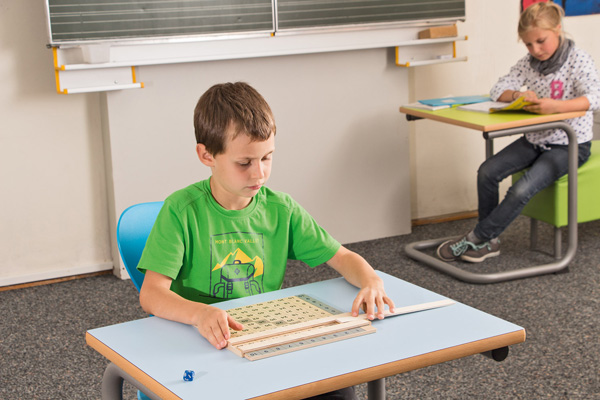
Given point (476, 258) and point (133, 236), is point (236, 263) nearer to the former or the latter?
point (133, 236)

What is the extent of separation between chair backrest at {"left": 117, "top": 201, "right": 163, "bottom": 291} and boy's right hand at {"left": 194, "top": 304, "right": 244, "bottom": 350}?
0.48 meters

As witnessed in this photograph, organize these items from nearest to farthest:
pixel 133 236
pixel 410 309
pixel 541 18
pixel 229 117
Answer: pixel 410 309 < pixel 229 117 < pixel 133 236 < pixel 541 18

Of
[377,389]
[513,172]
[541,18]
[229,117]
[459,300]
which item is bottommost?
[459,300]

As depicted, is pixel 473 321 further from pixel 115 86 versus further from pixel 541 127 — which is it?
pixel 115 86

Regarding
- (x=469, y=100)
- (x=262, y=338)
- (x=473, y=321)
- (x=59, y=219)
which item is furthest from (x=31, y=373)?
(x=469, y=100)

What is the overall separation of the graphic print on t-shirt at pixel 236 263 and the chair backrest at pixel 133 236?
0.26 meters

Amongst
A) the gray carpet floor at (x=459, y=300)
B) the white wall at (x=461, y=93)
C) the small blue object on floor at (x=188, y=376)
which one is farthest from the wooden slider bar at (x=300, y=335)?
the white wall at (x=461, y=93)

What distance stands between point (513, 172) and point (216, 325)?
8.65 feet

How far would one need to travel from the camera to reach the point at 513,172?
144 inches

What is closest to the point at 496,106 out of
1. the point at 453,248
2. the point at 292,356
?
the point at 453,248

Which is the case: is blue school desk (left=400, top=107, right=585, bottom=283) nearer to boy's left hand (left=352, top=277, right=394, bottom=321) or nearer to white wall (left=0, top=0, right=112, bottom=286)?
white wall (left=0, top=0, right=112, bottom=286)

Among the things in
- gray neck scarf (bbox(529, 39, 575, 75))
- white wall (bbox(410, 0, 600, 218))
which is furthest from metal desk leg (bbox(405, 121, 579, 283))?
white wall (bbox(410, 0, 600, 218))

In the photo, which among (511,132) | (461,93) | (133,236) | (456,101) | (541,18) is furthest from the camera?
(461,93)

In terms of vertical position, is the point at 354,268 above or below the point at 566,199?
above
